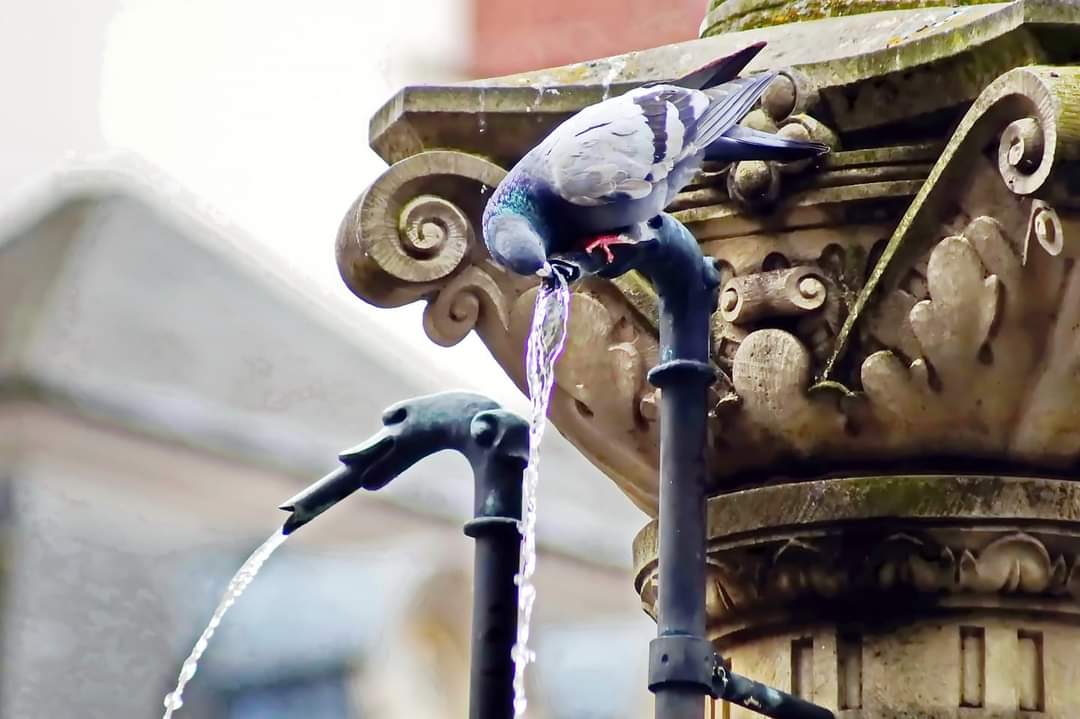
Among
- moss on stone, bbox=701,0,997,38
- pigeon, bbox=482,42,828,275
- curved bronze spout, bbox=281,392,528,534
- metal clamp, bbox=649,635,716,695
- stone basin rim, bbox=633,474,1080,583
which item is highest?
moss on stone, bbox=701,0,997,38

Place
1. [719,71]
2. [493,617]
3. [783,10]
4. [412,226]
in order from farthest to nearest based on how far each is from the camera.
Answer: [783,10] → [412,226] → [493,617] → [719,71]

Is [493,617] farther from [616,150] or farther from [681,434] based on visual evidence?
[616,150]

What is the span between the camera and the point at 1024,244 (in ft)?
14.1

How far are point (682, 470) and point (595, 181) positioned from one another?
0.39 meters

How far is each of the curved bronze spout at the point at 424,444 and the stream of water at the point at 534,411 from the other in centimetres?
5

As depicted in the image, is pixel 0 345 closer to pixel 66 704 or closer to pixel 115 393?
pixel 115 393

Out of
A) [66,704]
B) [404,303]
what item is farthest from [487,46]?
[404,303]

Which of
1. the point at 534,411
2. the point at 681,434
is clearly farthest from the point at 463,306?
the point at 681,434

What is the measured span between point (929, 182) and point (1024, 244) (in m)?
0.18

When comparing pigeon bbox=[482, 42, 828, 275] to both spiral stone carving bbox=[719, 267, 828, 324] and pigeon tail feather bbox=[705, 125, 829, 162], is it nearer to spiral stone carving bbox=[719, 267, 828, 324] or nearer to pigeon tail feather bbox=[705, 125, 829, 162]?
pigeon tail feather bbox=[705, 125, 829, 162]

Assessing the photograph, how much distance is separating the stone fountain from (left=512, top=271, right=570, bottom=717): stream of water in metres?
0.07

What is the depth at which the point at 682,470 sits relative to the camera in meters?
4.10

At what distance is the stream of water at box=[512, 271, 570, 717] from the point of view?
4.34 metres

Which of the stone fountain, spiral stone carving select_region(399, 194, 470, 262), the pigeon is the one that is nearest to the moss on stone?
the stone fountain
